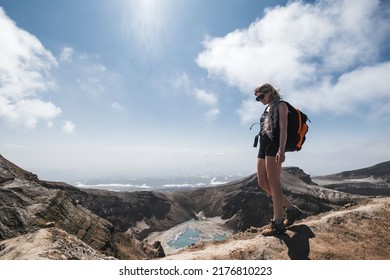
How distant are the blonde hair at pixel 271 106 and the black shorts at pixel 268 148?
0.48ft

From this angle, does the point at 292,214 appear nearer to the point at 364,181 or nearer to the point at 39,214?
the point at 39,214

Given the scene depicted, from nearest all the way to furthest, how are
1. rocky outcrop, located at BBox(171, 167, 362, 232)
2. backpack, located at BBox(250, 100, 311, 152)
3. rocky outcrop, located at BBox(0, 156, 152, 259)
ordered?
backpack, located at BBox(250, 100, 311, 152)
rocky outcrop, located at BBox(0, 156, 152, 259)
rocky outcrop, located at BBox(171, 167, 362, 232)

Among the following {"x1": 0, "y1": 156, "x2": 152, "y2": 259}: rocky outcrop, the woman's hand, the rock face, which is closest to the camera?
the woman's hand

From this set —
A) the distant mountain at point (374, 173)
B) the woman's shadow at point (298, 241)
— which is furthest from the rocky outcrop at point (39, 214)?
the distant mountain at point (374, 173)

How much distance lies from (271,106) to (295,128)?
0.62m

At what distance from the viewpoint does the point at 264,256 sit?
5.07 metres

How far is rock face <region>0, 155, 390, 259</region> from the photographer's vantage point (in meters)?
13.2

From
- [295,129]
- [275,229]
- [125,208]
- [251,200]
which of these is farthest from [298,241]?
[251,200]

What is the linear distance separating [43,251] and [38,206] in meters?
12.2

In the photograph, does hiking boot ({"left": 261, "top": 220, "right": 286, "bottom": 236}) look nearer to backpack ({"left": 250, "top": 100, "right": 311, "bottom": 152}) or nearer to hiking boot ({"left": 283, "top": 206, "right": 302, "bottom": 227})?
hiking boot ({"left": 283, "top": 206, "right": 302, "bottom": 227})

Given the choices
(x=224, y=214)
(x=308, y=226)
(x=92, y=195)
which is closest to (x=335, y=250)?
(x=308, y=226)

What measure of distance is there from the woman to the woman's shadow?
251 millimetres

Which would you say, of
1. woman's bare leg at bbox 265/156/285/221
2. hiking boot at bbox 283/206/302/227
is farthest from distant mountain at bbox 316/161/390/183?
woman's bare leg at bbox 265/156/285/221

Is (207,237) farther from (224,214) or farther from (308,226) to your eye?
(308,226)
